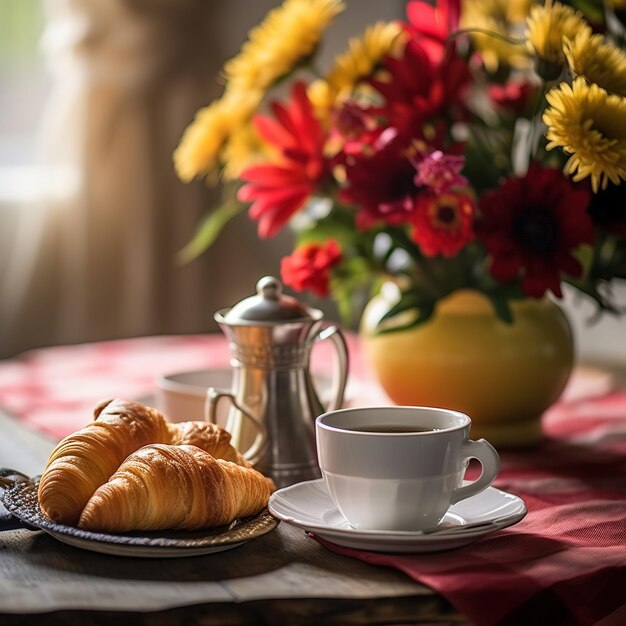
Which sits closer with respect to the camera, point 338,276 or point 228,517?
point 228,517

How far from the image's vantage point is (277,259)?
3.00m

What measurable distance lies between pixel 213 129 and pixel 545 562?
2.24 feet

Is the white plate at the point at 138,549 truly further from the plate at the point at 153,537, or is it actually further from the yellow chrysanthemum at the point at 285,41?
the yellow chrysanthemum at the point at 285,41

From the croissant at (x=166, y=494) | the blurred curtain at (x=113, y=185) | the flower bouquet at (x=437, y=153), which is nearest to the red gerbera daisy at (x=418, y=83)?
the flower bouquet at (x=437, y=153)

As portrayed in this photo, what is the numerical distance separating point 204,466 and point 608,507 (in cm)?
33

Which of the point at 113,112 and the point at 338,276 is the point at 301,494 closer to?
the point at 338,276

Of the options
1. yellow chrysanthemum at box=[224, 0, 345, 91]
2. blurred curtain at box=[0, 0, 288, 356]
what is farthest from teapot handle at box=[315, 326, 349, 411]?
blurred curtain at box=[0, 0, 288, 356]

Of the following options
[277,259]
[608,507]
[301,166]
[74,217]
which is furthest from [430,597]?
[277,259]

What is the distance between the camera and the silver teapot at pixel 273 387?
880mm

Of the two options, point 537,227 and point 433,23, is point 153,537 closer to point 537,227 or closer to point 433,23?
point 537,227

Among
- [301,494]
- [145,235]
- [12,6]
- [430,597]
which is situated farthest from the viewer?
[145,235]

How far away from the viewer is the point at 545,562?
0.70 metres

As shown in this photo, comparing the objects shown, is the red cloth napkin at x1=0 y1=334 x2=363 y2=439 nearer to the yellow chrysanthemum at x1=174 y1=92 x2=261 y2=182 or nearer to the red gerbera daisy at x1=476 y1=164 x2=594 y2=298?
the yellow chrysanthemum at x1=174 y1=92 x2=261 y2=182

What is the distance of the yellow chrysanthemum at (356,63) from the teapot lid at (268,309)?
317 millimetres
